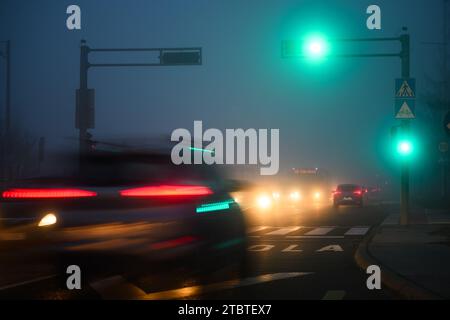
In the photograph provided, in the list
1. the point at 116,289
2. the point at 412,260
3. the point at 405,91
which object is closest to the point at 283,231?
the point at 405,91

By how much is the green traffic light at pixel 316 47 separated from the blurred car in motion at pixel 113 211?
→ 11567 mm

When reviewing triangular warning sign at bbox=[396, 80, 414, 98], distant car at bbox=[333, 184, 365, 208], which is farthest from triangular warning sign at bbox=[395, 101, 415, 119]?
distant car at bbox=[333, 184, 365, 208]

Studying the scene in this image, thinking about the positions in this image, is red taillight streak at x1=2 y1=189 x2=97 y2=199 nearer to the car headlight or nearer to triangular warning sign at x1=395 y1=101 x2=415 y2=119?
the car headlight

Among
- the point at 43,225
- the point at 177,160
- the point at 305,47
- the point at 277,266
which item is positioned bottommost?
the point at 277,266

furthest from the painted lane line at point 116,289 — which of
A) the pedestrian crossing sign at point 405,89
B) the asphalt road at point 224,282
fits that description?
the pedestrian crossing sign at point 405,89

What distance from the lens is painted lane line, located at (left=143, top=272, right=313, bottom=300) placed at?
8.60 meters

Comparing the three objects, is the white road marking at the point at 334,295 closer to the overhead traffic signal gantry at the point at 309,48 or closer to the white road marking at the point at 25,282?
the white road marking at the point at 25,282

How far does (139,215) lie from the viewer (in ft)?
26.8

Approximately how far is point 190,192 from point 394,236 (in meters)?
9.51

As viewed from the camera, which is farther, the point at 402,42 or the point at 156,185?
the point at 402,42

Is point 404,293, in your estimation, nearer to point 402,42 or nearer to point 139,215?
point 139,215
